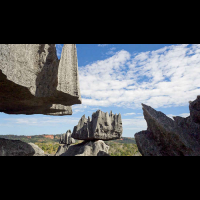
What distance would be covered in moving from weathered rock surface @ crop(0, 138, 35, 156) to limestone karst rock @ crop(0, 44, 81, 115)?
2901 mm

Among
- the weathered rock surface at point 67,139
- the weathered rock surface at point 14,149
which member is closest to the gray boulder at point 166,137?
the weathered rock surface at point 14,149

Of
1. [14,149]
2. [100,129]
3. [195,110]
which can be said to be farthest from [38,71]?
[195,110]

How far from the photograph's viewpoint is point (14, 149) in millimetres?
7484

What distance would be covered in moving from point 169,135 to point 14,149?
771cm

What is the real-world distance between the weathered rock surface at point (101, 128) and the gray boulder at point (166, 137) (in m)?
5.30

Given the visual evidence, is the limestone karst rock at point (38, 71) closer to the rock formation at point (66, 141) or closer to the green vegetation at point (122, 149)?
the green vegetation at point (122, 149)

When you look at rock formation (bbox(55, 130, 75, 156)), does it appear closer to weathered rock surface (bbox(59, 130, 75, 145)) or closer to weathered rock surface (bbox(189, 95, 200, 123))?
weathered rock surface (bbox(59, 130, 75, 145))

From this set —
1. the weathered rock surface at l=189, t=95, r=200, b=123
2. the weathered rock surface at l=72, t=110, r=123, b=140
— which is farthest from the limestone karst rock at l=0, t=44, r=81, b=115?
the weathered rock surface at l=189, t=95, r=200, b=123

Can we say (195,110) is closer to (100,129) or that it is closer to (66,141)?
(100,129)

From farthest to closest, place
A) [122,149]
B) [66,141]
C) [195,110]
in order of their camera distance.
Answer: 1. [122,149]
2. [66,141]
3. [195,110]

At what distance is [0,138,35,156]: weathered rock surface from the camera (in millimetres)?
7121
